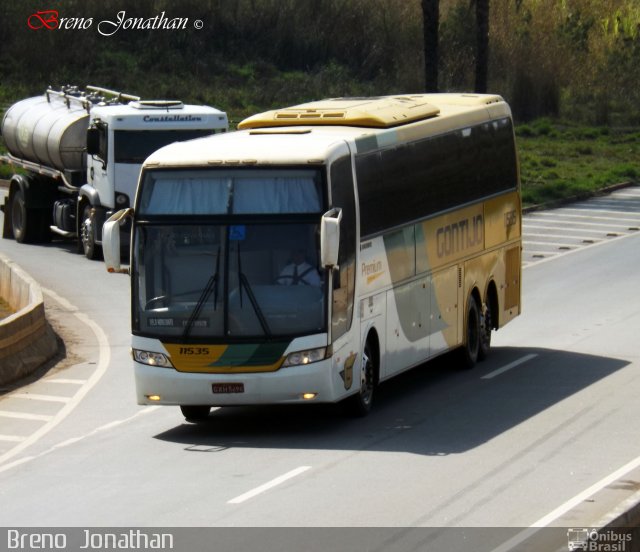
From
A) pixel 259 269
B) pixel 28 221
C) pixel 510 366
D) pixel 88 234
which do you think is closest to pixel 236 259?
pixel 259 269

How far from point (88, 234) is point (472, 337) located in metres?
14.2

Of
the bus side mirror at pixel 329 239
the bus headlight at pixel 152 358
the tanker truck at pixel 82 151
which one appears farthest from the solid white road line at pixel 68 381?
the tanker truck at pixel 82 151

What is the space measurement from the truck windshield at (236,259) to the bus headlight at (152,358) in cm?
25

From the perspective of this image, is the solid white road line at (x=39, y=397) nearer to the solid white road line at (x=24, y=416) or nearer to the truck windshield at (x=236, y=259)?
the solid white road line at (x=24, y=416)

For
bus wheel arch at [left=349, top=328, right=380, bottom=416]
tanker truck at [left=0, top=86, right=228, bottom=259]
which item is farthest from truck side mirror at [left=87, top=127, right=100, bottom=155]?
bus wheel arch at [left=349, top=328, right=380, bottom=416]

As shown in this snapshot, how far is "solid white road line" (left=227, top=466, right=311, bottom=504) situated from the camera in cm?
1256

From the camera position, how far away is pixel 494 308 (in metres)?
21.4

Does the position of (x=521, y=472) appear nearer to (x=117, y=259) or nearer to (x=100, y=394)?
(x=117, y=259)

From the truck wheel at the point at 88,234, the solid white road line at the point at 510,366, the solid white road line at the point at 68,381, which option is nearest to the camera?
the solid white road line at the point at 510,366

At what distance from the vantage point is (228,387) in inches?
596

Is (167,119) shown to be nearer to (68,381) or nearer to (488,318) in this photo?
(68,381)

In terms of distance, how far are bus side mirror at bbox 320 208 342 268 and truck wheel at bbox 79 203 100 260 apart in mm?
17996

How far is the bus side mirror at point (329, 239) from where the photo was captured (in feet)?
47.9

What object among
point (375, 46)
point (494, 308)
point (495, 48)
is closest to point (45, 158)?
point (494, 308)
